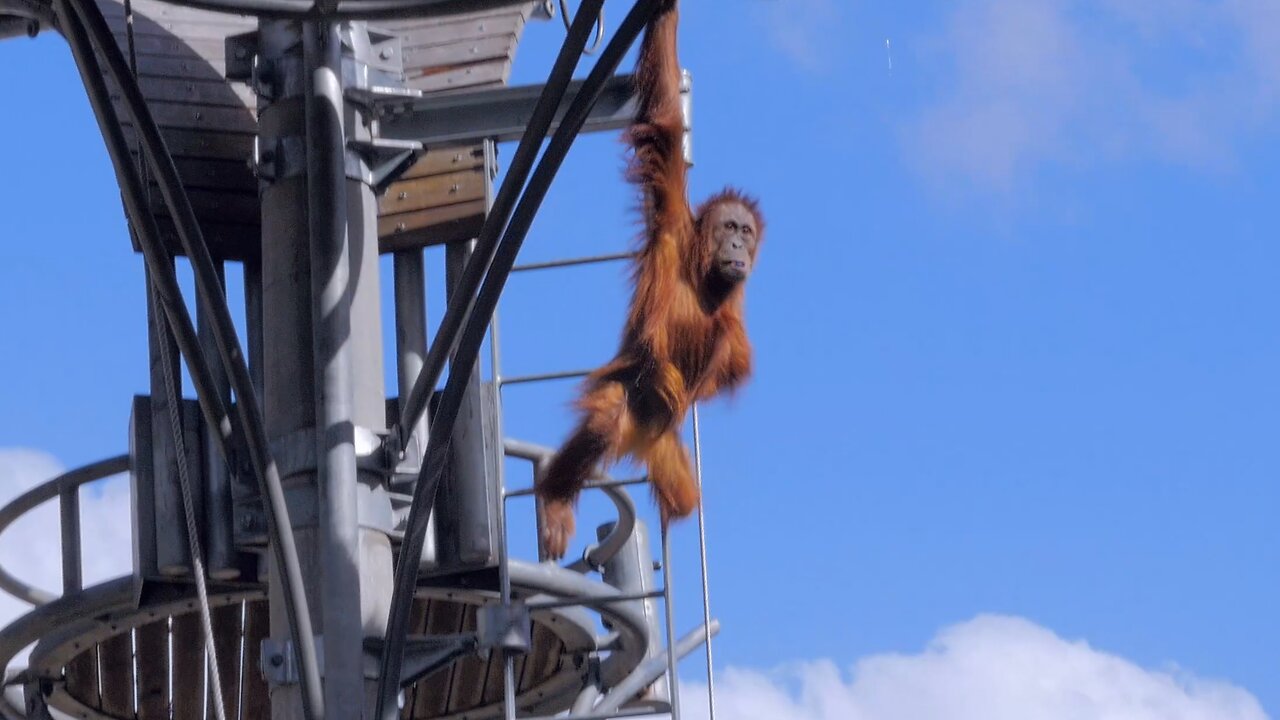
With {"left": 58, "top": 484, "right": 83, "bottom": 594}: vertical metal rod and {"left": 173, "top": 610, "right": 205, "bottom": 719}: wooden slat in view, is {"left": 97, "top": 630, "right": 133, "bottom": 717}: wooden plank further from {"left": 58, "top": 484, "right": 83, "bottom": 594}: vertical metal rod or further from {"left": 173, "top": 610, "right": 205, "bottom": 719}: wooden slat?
{"left": 58, "top": 484, "right": 83, "bottom": 594}: vertical metal rod

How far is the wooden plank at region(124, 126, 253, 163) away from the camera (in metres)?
6.97

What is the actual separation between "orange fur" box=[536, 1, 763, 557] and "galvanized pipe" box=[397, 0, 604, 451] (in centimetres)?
164

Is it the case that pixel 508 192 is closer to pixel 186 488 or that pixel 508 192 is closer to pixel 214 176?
pixel 186 488

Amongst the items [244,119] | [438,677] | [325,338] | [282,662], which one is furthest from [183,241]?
[438,677]

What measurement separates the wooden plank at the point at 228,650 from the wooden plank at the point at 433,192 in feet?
5.00

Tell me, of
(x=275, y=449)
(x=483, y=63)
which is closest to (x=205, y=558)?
(x=275, y=449)

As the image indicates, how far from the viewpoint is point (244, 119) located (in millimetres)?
7121

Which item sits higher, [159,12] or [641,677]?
[159,12]

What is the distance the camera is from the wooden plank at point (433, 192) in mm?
6910

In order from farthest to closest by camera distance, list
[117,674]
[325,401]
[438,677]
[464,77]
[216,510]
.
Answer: [438,677] → [117,674] → [464,77] → [216,510] → [325,401]

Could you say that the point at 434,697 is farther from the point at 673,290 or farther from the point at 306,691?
the point at 306,691

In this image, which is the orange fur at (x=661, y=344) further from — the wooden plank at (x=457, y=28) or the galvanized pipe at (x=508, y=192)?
the galvanized pipe at (x=508, y=192)

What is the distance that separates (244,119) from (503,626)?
223cm

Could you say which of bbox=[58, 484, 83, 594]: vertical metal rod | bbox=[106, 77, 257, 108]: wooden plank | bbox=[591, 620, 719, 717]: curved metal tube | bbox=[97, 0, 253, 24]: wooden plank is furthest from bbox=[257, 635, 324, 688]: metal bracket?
bbox=[97, 0, 253, 24]: wooden plank
